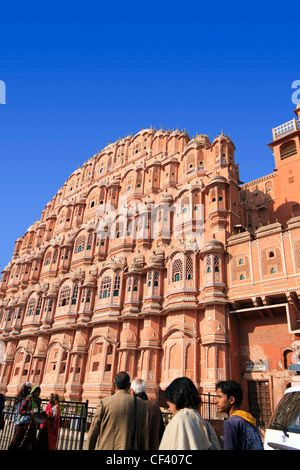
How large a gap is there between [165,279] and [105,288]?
584cm

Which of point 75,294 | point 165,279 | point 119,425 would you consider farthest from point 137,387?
point 75,294

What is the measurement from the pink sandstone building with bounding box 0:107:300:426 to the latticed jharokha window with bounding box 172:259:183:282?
11 centimetres

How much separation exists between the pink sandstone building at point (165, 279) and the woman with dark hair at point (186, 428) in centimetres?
1572

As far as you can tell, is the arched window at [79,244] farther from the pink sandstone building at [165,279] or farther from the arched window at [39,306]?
the arched window at [39,306]

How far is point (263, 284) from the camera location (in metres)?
20.3

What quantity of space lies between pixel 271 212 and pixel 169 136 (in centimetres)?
1432

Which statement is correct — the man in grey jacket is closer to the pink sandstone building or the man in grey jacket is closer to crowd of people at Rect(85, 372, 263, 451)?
crowd of people at Rect(85, 372, 263, 451)

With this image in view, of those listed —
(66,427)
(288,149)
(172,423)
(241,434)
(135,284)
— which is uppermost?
(288,149)

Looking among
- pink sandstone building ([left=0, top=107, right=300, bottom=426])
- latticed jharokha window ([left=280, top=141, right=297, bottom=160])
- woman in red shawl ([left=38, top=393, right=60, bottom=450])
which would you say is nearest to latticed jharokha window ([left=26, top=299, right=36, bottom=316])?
pink sandstone building ([left=0, top=107, right=300, bottom=426])

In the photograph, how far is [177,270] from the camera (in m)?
24.7

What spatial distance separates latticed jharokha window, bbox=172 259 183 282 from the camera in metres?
24.5

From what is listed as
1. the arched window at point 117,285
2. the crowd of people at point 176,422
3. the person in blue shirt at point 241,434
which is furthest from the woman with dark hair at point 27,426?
the arched window at point 117,285

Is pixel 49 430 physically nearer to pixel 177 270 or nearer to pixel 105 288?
pixel 177 270
